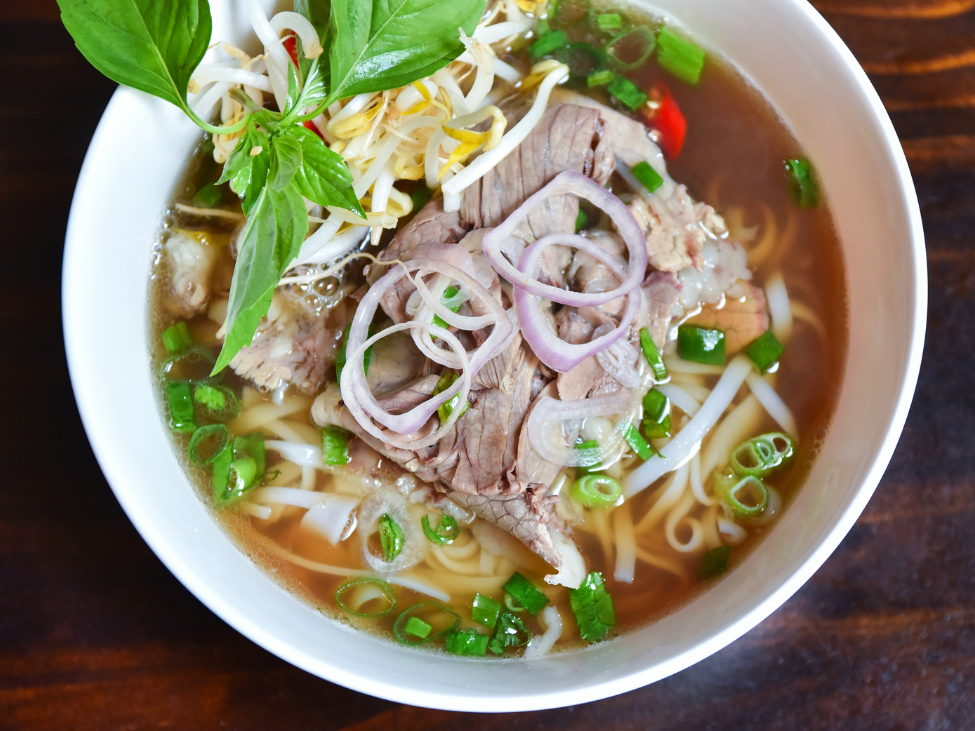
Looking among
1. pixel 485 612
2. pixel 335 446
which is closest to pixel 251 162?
pixel 335 446

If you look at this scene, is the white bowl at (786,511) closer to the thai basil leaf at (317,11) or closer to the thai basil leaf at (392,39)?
the thai basil leaf at (317,11)

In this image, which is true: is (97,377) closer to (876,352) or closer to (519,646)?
(519,646)

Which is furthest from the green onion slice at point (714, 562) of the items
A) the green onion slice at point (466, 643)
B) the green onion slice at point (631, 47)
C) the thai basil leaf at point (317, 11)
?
the thai basil leaf at point (317, 11)

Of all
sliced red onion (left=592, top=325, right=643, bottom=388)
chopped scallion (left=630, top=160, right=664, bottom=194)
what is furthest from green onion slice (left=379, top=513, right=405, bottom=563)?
chopped scallion (left=630, top=160, right=664, bottom=194)

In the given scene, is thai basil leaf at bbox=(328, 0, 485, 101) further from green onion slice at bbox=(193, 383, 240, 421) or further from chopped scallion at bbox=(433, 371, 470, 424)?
green onion slice at bbox=(193, 383, 240, 421)

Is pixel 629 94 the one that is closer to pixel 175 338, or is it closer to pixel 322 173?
pixel 322 173
